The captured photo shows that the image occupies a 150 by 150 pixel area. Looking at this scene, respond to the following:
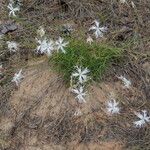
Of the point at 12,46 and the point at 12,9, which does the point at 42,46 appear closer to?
the point at 12,46

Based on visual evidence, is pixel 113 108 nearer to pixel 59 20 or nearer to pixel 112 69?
pixel 112 69

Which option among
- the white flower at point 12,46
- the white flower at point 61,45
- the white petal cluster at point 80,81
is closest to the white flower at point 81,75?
the white petal cluster at point 80,81

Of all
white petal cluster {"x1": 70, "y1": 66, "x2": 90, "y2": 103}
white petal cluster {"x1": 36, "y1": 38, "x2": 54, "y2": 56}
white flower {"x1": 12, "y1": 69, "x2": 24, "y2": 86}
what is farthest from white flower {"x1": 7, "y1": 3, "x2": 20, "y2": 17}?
white petal cluster {"x1": 70, "y1": 66, "x2": 90, "y2": 103}

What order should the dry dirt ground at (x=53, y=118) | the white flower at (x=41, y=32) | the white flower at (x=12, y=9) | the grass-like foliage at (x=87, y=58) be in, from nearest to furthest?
the dry dirt ground at (x=53, y=118) → the grass-like foliage at (x=87, y=58) → the white flower at (x=41, y=32) → the white flower at (x=12, y=9)

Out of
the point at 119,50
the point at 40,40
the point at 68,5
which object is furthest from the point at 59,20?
the point at 119,50

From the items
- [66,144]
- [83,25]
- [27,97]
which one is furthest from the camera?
[83,25]

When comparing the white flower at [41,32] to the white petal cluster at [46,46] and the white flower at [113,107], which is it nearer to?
the white petal cluster at [46,46]

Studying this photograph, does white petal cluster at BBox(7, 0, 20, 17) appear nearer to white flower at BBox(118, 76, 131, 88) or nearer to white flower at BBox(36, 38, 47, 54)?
white flower at BBox(36, 38, 47, 54)
